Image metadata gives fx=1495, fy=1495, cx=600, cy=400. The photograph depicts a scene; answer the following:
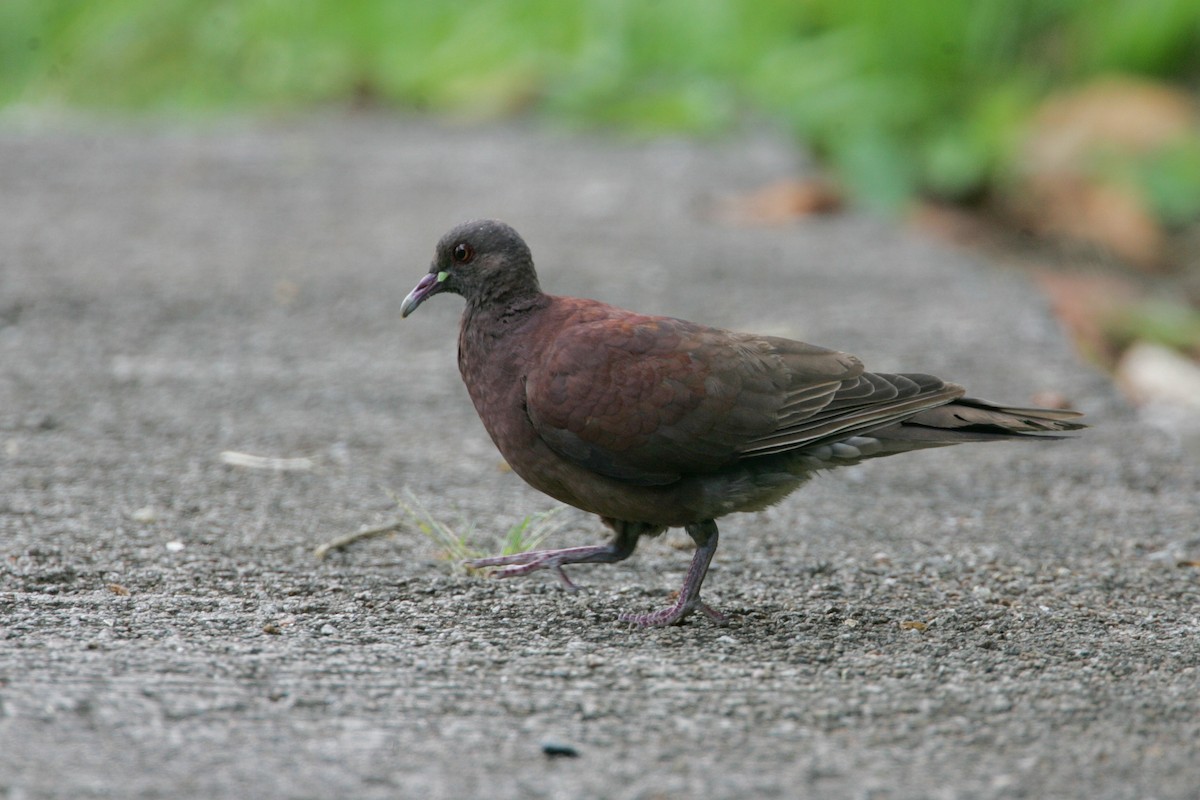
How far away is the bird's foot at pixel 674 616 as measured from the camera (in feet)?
11.8

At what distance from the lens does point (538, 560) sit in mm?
3896

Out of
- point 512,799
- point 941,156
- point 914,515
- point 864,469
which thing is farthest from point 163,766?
point 941,156

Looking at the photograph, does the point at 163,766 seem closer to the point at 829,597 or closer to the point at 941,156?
the point at 829,597

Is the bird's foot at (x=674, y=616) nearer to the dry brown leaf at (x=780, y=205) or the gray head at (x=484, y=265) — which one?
the gray head at (x=484, y=265)

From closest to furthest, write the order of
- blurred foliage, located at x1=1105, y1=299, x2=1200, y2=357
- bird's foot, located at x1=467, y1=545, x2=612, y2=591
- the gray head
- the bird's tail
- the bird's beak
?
the bird's tail → bird's foot, located at x1=467, y1=545, x2=612, y2=591 → the gray head → the bird's beak → blurred foliage, located at x1=1105, y1=299, x2=1200, y2=357

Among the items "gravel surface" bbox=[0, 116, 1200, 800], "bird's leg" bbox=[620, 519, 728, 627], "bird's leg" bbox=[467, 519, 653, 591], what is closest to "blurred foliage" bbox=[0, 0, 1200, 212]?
"gravel surface" bbox=[0, 116, 1200, 800]

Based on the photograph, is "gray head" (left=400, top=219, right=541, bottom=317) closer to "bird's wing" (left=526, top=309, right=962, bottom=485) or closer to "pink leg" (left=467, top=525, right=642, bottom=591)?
"bird's wing" (left=526, top=309, right=962, bottom=485)

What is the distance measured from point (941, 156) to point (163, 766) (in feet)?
26.9

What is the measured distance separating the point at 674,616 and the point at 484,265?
111 cm

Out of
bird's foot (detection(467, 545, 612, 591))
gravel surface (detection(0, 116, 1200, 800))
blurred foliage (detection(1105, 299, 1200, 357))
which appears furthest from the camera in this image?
blurred foliage (detection(1105, 299, 1200, 357))

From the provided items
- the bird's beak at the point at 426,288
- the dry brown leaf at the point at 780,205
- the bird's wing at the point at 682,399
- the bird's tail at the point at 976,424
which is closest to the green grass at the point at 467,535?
the bird's wing at the point at 682,399

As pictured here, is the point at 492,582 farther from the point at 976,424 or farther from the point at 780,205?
the point at 780,205

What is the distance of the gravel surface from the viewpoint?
2705mm

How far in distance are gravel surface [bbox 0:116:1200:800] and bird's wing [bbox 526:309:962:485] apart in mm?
413
